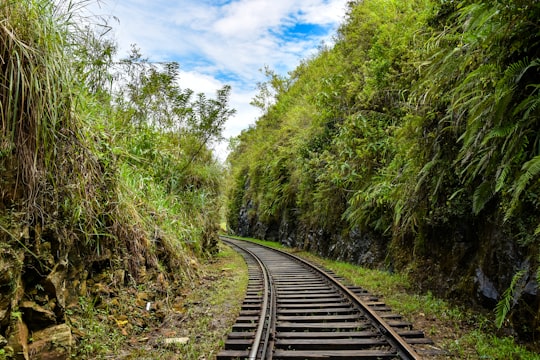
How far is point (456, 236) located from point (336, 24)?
1569 cm

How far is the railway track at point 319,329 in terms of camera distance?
406 centimetres

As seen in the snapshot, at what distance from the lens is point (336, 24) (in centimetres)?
1866

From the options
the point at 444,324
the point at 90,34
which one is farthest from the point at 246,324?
the point at 90,34

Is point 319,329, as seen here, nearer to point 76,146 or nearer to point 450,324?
point 450,324

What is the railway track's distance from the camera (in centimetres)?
406

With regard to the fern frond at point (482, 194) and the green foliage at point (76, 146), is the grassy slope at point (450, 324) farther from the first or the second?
the green foliage at point (76, 146)

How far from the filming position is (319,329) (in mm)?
5051

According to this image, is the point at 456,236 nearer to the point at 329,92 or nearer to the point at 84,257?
the point at 84,257

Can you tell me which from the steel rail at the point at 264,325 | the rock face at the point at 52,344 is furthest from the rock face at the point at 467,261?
the rock face at the point at 52,344

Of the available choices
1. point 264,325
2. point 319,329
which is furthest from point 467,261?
point 264,325

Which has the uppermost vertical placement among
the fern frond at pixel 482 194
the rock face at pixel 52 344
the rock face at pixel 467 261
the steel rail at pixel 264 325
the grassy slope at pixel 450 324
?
the fern frond at pixel 482 194

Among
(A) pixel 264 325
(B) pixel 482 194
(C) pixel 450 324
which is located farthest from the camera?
(C) pixel 450 324

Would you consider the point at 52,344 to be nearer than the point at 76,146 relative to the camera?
Yes

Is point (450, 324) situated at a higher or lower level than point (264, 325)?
higher
